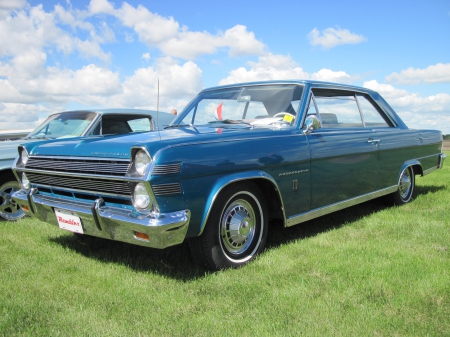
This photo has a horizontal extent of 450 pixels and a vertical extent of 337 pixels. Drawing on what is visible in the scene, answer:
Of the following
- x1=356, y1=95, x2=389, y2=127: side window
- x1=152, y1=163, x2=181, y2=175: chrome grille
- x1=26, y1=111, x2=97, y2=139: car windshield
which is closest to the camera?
x1=152, y1=163, x2=181, y2=175: chrome grille

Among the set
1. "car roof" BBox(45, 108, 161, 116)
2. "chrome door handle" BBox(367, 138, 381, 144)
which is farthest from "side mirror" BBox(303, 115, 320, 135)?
"car roof" BBox(45, 108, 161, 116)

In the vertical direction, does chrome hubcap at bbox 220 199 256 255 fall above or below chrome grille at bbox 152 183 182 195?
below

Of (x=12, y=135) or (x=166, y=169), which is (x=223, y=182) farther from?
(x=12, y=135)

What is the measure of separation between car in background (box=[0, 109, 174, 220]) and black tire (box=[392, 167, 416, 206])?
3435 millimetres

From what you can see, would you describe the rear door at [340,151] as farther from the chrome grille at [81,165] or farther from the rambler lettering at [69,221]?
the rambler lettering at [69,221]

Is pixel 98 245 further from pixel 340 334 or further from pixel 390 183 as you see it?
pixel 390 183

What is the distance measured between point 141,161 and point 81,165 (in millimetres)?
671

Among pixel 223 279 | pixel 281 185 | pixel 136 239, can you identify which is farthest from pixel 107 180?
pixel 281 185

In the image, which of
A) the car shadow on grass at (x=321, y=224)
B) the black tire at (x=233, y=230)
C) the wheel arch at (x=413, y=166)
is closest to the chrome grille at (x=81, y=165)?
the black tire at (x=233, y=230)

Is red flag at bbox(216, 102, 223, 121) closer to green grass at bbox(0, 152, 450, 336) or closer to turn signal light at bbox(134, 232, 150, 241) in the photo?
green grass at bbox(0, 152, 450, 336)

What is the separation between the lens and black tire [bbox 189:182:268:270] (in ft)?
11.1

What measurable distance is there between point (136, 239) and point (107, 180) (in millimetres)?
501

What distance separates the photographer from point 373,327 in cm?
255

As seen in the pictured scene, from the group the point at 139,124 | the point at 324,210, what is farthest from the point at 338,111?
the point at 139,124
